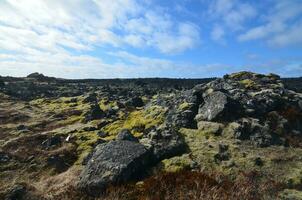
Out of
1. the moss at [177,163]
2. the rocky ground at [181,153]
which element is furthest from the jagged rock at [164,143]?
the moss at [177,163]

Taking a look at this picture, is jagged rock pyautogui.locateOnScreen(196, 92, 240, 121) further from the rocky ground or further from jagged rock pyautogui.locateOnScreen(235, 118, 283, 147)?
jagged rock pyautogui.locateOnScreen(235, 118, 283, 147)

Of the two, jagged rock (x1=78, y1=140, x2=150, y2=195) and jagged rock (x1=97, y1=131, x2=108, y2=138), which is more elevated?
jagged rock (x1=78, y1=140, x2=150, y2=195)

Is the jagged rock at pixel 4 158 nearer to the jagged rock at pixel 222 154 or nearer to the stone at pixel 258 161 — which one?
the jagged rock at pixel 222 154

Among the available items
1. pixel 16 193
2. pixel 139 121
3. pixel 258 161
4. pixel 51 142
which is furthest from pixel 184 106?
pixel 16 193

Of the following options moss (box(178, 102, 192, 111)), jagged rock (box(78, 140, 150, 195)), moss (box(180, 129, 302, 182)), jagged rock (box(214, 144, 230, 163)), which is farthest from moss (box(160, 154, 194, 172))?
moss (box(178, 102, 192, 111))

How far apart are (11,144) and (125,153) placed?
1639 centimetres

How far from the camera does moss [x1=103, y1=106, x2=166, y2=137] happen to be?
29320mm

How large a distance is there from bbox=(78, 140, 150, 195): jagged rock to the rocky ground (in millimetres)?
58

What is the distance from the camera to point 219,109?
25.8m

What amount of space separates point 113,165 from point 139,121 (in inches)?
488

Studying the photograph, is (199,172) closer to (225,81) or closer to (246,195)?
(246,195)

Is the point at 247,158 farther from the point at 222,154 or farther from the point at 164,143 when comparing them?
the point at 164,143

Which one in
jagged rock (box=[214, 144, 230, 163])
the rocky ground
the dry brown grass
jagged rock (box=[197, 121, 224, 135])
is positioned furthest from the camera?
jagged rock (box=[197, 121, 224, 135])

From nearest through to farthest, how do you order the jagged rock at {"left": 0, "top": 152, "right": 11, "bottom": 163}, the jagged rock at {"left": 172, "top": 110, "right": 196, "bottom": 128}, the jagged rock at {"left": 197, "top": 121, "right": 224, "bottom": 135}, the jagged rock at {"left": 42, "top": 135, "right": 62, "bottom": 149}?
the jagged rock at {"left": 197, "top": 121, "right": 224, "bottom": 135} < the jagged rock at {"left": 172, "top": 110, "right": 196, "bottom": 128} < the jagged rock at {"left": 0, "top": 152, "right": 11, "bottom": 163} < the jagged rock at {"left": 42, "top": 135, "right": 62, "bottom": 149}
